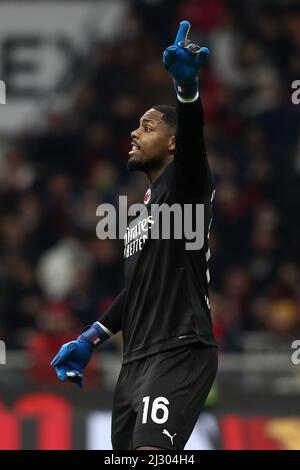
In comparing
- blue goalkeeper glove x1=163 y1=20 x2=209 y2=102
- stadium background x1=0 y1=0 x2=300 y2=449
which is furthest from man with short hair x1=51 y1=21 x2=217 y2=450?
stadium background x1=0 y1=0 x2=300 y2=449

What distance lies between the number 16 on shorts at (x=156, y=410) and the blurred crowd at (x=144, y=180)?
501 centimetres

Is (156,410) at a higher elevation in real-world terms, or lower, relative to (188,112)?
lower

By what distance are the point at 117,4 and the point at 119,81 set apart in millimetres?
1238

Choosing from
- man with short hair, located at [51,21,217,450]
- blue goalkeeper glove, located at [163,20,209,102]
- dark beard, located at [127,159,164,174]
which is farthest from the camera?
dark beard, located at [127,159,164,174]

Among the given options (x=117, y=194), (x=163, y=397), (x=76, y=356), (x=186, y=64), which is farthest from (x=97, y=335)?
(x=117, y=194)

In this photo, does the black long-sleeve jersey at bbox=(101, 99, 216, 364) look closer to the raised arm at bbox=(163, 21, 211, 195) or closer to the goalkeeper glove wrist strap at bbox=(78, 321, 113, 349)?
the raised arm at bbox=(163, 21, 211, 195)

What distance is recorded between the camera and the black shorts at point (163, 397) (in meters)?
5.84

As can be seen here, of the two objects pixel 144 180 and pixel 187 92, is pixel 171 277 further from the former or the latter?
pixel 144 180

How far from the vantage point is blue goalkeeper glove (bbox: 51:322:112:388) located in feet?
21.2

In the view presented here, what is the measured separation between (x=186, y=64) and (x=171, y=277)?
39.2 inches

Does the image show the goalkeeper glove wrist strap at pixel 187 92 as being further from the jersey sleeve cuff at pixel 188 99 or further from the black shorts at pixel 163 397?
the black shorts at pixel 163 397

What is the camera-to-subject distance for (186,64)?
18.7ft

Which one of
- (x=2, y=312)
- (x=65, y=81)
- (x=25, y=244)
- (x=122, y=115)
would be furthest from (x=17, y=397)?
(x=65, y=81)

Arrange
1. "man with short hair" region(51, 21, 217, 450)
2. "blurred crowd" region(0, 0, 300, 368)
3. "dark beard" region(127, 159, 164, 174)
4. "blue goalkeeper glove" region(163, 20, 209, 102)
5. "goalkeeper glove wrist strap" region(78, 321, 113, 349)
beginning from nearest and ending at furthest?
"blue goalkeeper glove" region(163, 20, 209, 102)
"man with short hair" region(51, 21, 217, 450)
"dark beard" region(127, 159, 164, 174)
"goalkeeper glove wrist strap" region(78, 321, 113, 349)
"blurred crowd" region(0, 0, 300, 368)
